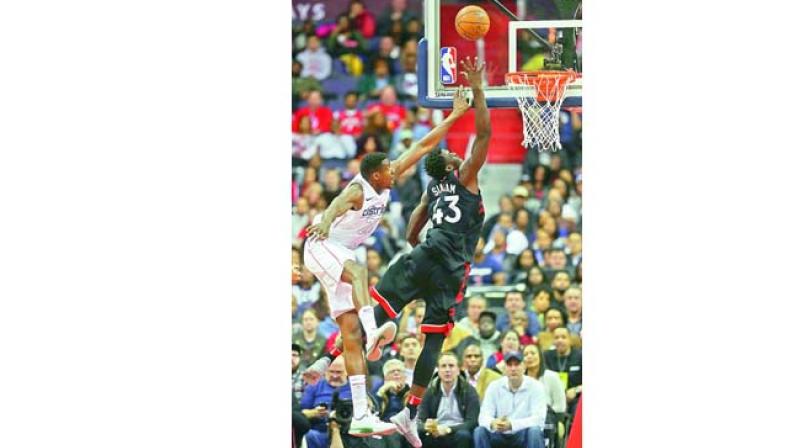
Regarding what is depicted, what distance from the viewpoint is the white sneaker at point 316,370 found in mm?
8531

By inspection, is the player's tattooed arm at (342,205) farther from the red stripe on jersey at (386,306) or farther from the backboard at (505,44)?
the backboard at (505,44)

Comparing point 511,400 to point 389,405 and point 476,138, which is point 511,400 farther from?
point 476,138

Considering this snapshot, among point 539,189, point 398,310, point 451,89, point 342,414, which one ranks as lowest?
point 342,414

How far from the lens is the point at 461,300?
28.0ft

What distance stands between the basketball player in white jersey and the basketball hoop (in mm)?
493

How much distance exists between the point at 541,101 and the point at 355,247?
1251 mm

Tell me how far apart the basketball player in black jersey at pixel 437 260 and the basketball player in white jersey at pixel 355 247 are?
0.26 feet

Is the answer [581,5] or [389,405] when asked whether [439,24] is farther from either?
[389,405]

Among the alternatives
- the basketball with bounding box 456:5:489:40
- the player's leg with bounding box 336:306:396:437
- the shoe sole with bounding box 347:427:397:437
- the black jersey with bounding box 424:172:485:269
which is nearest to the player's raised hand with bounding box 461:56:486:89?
the basketball with bounding box 456:5:489:40

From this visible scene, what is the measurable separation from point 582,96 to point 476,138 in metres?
0.60

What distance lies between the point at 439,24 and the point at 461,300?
1.47m

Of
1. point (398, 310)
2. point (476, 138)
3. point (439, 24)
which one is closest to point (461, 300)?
point (398, 310)

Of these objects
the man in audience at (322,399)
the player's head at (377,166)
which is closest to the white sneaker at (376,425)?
the man in audience at (322,399)

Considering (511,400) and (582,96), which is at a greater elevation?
(582,96)
